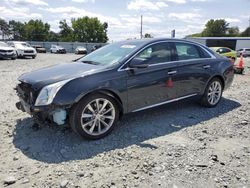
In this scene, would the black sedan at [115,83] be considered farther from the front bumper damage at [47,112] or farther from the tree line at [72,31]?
the tree line at [72,31]

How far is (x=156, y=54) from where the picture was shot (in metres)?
5.05

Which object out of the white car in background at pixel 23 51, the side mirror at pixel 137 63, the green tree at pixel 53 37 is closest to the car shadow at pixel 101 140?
the side mirror at pixel 137 63

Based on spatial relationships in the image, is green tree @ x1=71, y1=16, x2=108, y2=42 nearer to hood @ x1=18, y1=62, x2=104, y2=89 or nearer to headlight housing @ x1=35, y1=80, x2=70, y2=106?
hood @ x1=18, y1=62, x2=104, y2=89

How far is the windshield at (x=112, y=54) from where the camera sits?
4.71 metres

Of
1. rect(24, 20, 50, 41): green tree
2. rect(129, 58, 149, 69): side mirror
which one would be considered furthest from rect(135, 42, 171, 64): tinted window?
rect(24, 20, 50, 41): green tree

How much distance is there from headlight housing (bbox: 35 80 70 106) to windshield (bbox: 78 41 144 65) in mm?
1046

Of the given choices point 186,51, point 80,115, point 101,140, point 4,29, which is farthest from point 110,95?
point 4,29

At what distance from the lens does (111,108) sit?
14.3ft

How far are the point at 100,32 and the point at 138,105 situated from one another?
74.6m

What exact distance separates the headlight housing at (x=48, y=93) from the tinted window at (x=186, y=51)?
97.7 inches

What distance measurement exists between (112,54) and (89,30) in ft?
243

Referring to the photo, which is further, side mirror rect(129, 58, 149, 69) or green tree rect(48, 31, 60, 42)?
green tree rect(48, 31, 60, 42)

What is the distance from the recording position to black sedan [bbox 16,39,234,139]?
398cm

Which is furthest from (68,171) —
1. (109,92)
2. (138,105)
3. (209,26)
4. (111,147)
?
(209,26)
